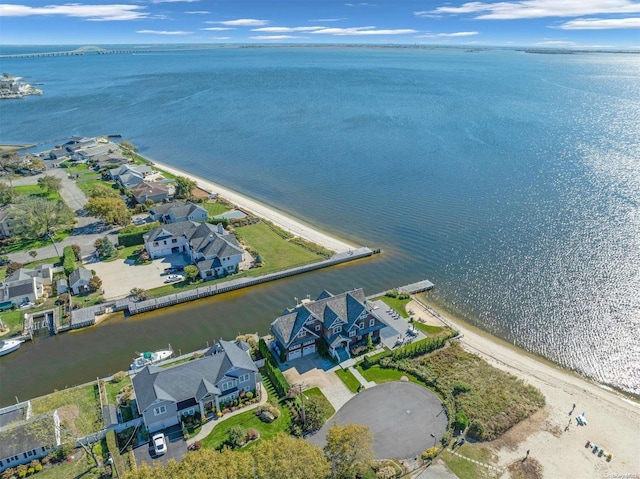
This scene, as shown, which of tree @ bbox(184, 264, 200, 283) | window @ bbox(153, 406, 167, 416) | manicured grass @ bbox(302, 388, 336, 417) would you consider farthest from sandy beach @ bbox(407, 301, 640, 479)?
tree @ bbox(184, 264, 200, 283)

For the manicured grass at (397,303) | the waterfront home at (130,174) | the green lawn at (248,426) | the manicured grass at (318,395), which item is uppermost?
the waterfront home at (130,174)

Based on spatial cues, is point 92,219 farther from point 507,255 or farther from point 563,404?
point 563,404

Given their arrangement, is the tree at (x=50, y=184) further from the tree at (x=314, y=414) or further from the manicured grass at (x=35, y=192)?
the tree at (x=314, y=414)

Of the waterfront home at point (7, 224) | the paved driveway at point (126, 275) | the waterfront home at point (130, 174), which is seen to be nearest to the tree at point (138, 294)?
the paved driveway at point (126, 275)

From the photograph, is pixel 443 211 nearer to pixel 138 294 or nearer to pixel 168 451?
pixel 138 294

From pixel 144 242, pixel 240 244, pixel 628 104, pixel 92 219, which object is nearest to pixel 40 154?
pixel 92 219
